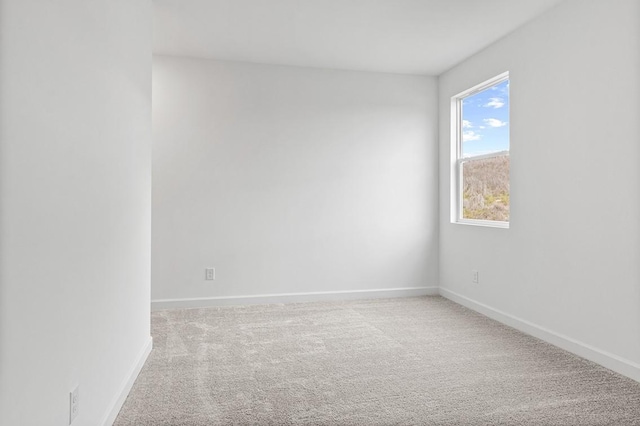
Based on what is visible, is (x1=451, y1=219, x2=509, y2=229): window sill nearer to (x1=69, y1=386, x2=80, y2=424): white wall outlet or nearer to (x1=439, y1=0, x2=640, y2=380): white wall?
(x1=439, y1=0, x2=640, y2=380): white wall

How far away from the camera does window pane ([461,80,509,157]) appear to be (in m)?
3.85

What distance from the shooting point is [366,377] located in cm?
258

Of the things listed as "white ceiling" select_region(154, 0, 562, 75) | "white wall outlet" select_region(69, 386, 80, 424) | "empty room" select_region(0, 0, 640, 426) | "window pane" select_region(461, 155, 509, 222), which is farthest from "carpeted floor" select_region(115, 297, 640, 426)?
"white ceiling" select_region(154, 0, 562, 75)

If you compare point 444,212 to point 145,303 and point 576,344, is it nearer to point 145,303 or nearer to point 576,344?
point 576,344

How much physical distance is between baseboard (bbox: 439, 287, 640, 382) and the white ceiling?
7.90 feet

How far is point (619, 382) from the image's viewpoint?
8.18ft

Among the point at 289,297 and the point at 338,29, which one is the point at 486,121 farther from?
the point at 289,297

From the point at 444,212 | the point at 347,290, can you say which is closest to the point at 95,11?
the point at 347,290

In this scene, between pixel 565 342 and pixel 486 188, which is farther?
pixel 486 188

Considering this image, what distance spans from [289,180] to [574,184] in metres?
2.59

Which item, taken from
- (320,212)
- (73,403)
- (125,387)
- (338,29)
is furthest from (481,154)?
(73,403)

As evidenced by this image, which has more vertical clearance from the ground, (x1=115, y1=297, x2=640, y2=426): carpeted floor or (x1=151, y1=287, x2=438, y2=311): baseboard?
(x1=151, y1=287, x2=438, y2=311): baseboard

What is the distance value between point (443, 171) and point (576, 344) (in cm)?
233

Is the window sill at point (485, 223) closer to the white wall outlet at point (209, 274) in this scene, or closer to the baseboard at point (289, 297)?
the baseboard at point (289, 297)
